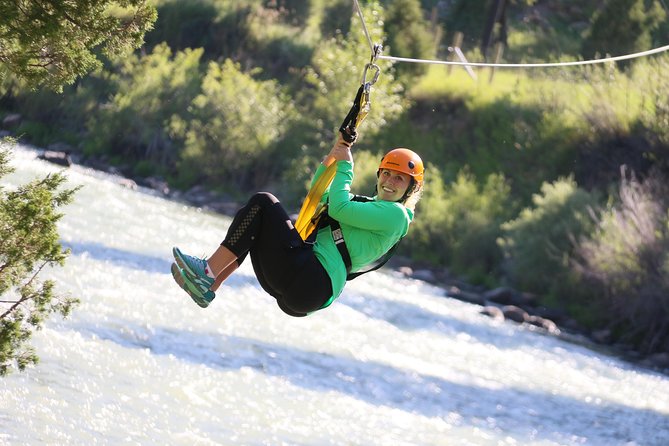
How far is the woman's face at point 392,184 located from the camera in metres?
7.49

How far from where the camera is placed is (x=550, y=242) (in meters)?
29.5

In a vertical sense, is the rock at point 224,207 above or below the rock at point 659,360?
above

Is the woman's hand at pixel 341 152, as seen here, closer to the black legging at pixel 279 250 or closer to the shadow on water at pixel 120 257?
the black legging at pixel 279 250

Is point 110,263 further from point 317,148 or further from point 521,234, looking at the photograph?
point 317,148

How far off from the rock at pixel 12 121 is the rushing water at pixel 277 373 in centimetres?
1477

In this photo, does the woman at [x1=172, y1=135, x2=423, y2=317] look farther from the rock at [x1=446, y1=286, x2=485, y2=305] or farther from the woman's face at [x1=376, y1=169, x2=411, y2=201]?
the rock at [x1=446, y1=286, x2=485, y2=305]

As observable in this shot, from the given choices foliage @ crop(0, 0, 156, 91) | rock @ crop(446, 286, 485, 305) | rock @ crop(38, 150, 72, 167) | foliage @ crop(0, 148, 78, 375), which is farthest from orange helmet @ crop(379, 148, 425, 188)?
rock @ crop(38, 150, 72, 167)

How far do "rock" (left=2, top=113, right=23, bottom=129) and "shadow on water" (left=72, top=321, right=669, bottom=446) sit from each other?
2456 centimetres

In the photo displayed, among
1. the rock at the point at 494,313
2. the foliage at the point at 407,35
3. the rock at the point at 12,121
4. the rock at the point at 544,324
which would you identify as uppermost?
the foliage at the point at 407,35

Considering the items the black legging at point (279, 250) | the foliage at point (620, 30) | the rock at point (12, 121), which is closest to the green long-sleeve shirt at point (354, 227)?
the black legging at point (279, 250)

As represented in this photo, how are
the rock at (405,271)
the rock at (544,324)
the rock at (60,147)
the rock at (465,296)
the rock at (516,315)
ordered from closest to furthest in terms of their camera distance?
the rock at (544,324), the rock at (516,315), the rock at (465,296), the rock at (405,271), the rock at (60,147)

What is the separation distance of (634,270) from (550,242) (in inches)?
134

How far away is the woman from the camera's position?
7234 mm

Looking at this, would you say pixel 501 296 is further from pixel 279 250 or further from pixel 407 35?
pixel 279 250
